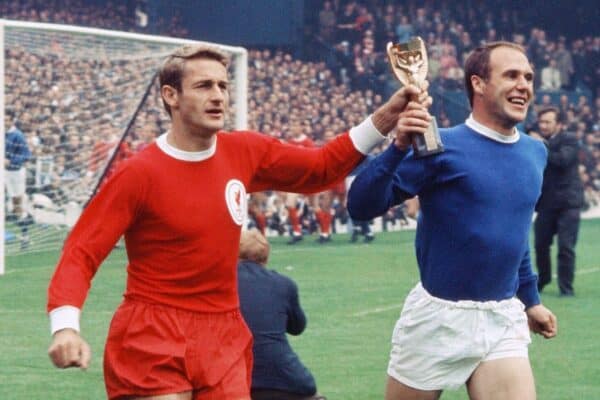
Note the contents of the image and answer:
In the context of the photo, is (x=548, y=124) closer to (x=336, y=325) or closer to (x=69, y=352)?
(x=336, y=325)

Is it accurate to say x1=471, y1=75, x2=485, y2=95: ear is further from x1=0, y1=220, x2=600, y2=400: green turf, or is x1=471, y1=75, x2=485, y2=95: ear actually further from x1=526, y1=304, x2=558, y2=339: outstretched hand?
x1=0, y1=220, x2=600, y2=400: green turf

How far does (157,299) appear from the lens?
5.28 m

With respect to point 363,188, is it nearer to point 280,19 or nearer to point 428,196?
point 428,196

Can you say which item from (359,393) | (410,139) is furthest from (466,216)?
(359,393)

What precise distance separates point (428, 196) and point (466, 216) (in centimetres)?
18

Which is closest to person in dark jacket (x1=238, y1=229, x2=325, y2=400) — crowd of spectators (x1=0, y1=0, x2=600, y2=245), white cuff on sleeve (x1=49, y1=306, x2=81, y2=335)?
white cuff on sleeve (x1=49, y1=306, x2=81, y2=335)

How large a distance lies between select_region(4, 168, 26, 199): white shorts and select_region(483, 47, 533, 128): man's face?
14111 mm

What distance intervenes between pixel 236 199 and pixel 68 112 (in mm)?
15743

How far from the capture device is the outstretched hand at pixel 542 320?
6355mm

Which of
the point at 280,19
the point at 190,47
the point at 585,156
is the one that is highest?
the point at 190,47

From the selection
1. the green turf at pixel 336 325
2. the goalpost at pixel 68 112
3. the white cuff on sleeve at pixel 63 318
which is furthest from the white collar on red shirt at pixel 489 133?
the goalpost at pixel 68 112

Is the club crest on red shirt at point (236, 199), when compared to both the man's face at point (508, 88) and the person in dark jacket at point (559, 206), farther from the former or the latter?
the person in dark jacket at point (559, 206)

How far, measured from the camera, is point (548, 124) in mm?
14617

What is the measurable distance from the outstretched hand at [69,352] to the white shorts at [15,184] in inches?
587
